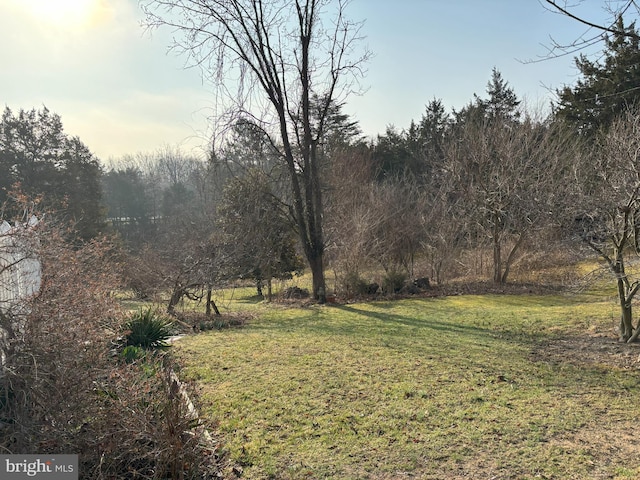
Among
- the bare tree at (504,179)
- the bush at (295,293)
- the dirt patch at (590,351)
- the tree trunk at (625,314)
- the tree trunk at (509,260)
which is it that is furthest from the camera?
the bush at (295,293)

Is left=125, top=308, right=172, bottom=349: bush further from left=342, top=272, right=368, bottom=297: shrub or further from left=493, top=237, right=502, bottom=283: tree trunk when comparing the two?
left=493, top=237, right=502, bottom=283: tree trunk

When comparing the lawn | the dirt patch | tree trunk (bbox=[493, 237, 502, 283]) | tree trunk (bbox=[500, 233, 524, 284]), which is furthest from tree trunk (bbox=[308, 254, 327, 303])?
the dirt patch

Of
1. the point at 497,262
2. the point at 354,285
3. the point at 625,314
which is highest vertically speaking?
the point at 497,262

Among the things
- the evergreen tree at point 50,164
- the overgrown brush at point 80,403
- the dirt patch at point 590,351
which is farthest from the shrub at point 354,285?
the evergreen tree at point 50,164

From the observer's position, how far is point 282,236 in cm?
1744

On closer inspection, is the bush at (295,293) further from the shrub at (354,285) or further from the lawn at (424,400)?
the lawn at (424,400)

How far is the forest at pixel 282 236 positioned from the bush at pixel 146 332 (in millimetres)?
42

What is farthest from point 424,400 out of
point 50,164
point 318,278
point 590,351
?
point 50,164

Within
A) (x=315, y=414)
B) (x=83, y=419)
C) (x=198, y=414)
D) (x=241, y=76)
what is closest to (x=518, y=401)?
(x=315, y=414)

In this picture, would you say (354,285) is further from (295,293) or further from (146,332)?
(146,332)

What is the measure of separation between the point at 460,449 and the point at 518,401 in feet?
4.46

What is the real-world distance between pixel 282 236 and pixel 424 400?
13458 mm

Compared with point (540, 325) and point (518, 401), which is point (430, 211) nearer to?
point (540, 325)

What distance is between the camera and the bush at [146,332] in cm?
634
